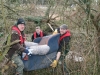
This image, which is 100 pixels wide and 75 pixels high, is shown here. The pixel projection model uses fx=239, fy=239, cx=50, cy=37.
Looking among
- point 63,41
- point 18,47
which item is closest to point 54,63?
point 63,41

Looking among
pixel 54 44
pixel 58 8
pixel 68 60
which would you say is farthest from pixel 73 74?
pixel 58 8

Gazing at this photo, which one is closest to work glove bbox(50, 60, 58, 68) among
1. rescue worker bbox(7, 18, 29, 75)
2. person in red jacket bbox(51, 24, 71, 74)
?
person in red jacket bbox(51, 24, 71, 74)

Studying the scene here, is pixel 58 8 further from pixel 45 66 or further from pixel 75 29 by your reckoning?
pixel 45 66

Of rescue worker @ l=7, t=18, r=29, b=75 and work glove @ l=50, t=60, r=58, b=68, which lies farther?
work glove @ l=50, t=60, r=58, b=68

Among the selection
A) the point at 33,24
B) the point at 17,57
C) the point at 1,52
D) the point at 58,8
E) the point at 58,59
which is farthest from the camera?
the point at 33,24

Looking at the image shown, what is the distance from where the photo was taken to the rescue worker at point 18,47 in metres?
5.07

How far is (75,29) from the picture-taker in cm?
696

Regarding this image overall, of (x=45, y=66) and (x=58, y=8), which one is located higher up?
(x=58, y=8)

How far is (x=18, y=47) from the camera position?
199 inches

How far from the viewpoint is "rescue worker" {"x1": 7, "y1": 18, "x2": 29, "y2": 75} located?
5.07 meters

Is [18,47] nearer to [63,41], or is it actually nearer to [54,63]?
[54,63]

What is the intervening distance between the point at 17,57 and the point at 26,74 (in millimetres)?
821

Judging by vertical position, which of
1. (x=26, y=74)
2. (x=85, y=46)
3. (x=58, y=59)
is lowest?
(x=26, y=74)

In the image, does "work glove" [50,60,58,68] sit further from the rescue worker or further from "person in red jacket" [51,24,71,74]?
the rescue worker
